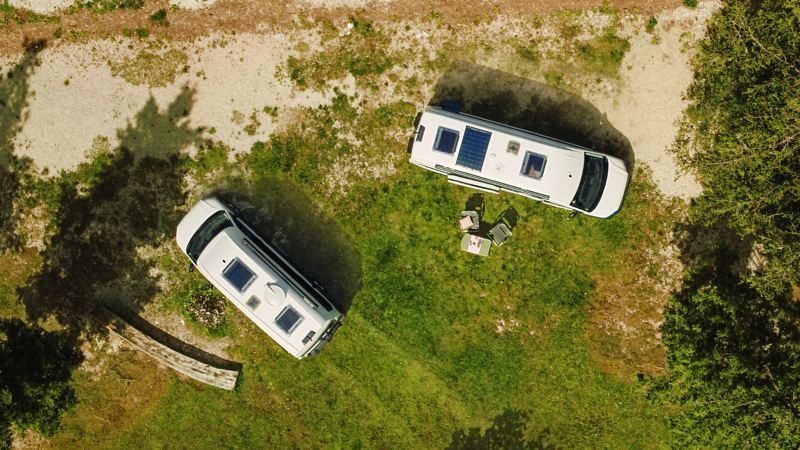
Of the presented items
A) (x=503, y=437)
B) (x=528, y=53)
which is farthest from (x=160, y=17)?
(x=503, y=437)

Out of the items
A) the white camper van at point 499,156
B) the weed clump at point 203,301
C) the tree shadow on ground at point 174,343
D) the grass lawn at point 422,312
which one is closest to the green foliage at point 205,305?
the weed clump at point 203,301

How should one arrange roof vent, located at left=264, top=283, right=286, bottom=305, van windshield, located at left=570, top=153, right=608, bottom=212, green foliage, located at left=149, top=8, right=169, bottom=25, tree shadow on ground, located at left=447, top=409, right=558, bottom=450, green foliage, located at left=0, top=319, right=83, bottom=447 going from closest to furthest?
roof vent, located at left=264, top=283, right=286, bottom=305 < green foliage, located at left=0, top=319, right=83, bottom=447 < van windshield, located at left=570, top=153, right=608, bottom=212 < green foliage, located at left=149, top=8, right=169, bottom=25 < tree shadow on ground, located at left=447, top=409, right=558, bottom=450

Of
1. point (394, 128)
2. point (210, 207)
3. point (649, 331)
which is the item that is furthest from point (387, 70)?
point (649, 331)

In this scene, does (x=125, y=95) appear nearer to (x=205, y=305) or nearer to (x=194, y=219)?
(x=194, y=219)

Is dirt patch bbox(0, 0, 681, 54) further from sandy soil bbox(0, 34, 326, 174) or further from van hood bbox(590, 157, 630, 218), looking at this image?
van hood bbox(590, 157, 630, 218)

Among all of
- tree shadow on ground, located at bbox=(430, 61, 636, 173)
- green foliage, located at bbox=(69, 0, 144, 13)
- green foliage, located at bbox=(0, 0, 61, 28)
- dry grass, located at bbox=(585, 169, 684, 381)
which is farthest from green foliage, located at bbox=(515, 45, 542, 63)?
green foliage, located at bbox=(0, 0, 61, 28)

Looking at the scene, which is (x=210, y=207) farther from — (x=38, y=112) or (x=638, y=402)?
(x=638, y=402)

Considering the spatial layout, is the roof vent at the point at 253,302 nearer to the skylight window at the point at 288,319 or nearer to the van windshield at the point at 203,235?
the skylight window at the point at 288,319
